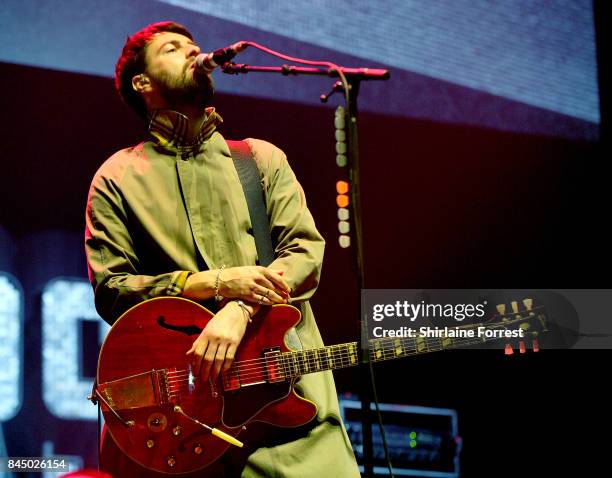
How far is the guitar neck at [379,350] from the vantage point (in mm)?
2625

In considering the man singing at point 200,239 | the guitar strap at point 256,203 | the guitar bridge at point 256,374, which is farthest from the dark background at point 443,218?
the guitar bridge at point 256,374

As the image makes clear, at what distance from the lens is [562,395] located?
449 centimetres

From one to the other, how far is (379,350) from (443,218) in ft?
6.41

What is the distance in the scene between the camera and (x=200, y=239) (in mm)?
2805

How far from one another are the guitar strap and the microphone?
1.32ft

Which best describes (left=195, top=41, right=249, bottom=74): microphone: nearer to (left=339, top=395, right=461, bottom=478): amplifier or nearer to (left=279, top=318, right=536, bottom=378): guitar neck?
(left=279, top=318, right=536, bottom=378): guitar neck

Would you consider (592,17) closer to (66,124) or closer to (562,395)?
(562,395)

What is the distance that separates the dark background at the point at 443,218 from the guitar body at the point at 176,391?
4.92 feet

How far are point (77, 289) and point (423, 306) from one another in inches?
71.7

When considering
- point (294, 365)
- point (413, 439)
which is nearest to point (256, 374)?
point (294, 365)

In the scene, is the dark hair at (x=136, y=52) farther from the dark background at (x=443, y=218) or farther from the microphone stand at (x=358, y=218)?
the microphone stand at (x=358, y=218)

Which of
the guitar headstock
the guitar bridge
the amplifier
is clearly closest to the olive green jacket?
the guitar bridge

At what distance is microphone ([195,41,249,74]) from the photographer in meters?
2.45

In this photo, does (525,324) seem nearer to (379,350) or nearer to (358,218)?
(379,350)
